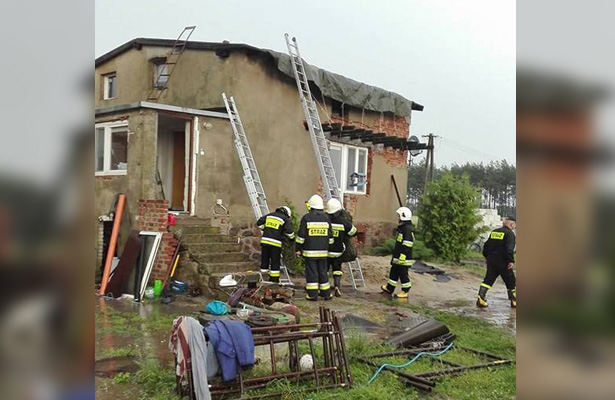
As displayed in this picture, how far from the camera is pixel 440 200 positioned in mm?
16625

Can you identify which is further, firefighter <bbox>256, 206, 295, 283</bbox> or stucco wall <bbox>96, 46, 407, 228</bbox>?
stucco wall <bbox>96, 46, 407, 228</bbox>

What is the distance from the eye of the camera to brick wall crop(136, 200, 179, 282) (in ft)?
32.2

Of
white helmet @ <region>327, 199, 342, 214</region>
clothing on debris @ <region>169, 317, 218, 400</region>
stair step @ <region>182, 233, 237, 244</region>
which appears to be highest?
white helmet @ <region>327, 199, 342, 214</region>

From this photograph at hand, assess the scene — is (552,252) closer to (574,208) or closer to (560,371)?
(574,208)

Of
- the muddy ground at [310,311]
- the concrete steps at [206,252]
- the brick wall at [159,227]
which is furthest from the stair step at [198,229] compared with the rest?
the muddy ground at [310,311]

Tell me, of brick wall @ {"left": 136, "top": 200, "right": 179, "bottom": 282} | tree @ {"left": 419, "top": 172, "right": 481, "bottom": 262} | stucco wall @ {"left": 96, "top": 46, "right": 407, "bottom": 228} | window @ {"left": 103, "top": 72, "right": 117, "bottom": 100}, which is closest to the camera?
brick wall @ {"left": 136, "top": 200, "right": 179, "bottom": 282}

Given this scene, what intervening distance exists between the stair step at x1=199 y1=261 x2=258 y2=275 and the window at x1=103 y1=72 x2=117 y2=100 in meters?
7.47

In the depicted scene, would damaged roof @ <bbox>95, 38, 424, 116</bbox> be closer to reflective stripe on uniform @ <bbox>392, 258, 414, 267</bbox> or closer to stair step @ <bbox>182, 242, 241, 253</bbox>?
stair step @ <bbox>182, 242, 241, 253</bbox>

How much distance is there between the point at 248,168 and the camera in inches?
444

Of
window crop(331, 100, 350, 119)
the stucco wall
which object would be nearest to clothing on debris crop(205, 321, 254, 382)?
the stucco wall

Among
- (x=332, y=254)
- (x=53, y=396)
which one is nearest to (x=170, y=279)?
(x=332, y=254)

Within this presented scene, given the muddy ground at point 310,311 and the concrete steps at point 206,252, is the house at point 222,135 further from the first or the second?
the muddy ground at point 310,311

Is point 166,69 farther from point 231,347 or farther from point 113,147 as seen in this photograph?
point 231,347

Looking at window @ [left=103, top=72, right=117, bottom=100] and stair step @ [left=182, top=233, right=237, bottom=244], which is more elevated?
window @ [left=103, top=72, right=117, bottom=100]
